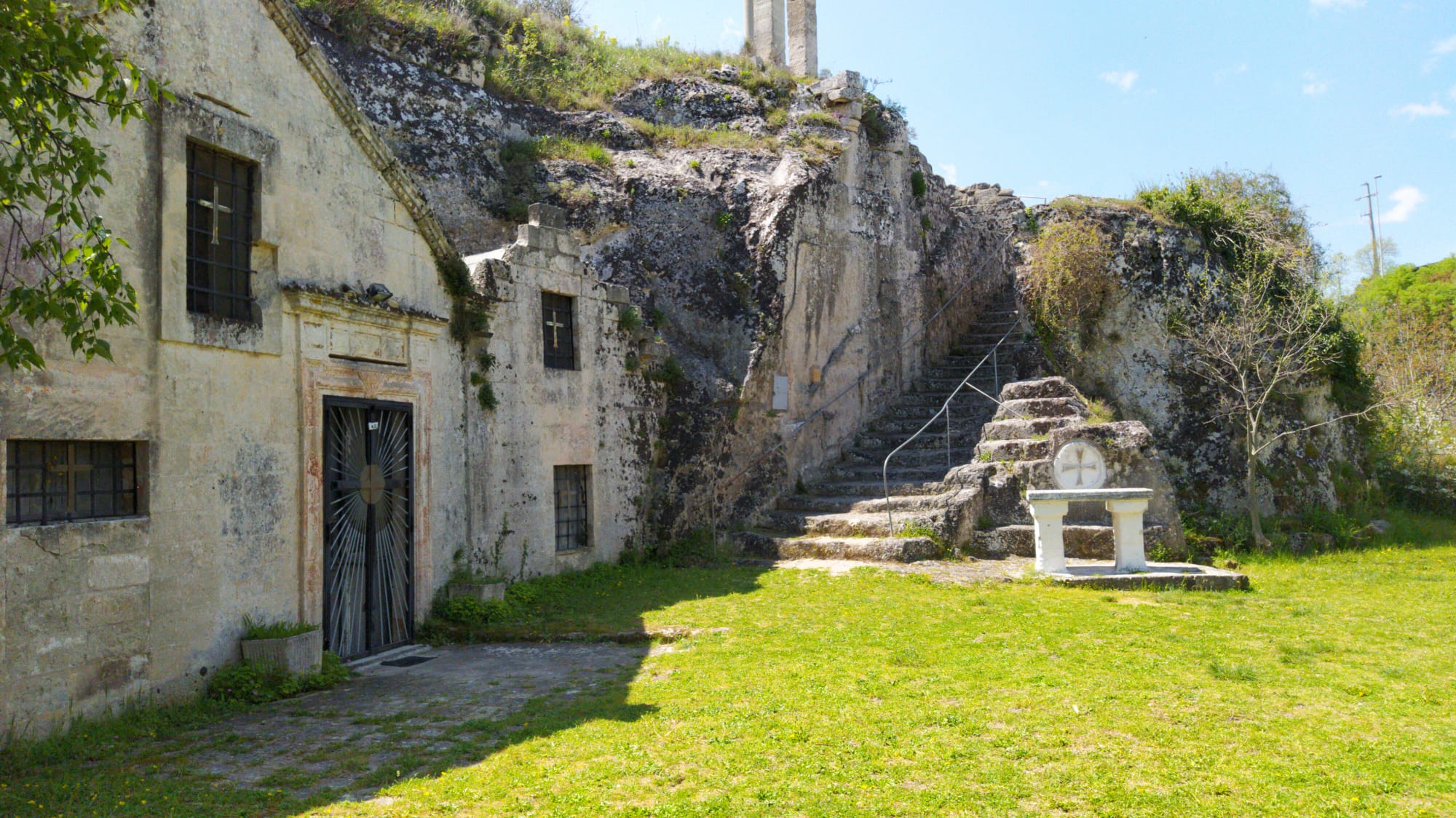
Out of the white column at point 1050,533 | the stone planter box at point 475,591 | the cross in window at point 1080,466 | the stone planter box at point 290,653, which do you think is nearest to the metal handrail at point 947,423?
the white column at point 1050,533

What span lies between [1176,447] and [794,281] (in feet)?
22.3

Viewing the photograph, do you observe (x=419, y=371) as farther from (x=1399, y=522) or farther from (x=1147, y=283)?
(x=1399, y=522)

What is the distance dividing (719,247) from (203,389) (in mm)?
9555

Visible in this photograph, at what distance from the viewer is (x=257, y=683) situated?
7.13 metres

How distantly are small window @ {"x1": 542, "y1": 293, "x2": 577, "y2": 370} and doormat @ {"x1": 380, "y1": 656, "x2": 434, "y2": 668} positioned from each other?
4.31m

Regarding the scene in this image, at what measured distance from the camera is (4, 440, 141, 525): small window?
5969mm

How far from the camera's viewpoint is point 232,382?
7.44 meters

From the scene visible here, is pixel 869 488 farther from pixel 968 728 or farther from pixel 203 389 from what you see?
pixel 203 389

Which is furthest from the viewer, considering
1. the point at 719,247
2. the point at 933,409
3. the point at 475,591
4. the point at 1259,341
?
the point at 933,409

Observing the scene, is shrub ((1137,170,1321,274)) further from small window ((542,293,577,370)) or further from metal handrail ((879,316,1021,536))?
small window ((542,293,577,370))

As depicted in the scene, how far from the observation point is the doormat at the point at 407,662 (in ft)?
27.7

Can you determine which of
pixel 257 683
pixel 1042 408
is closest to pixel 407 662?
pixel 257 683

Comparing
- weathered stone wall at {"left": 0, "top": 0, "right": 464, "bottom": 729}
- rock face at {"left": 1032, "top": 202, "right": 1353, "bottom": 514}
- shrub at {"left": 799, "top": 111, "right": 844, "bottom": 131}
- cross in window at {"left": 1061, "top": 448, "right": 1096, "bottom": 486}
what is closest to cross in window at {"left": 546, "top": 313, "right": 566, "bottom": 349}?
weathered stone wall at {"left": 0, "top": 0, "right": 464, "bottom": 729}

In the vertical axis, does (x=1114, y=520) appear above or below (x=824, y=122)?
below
